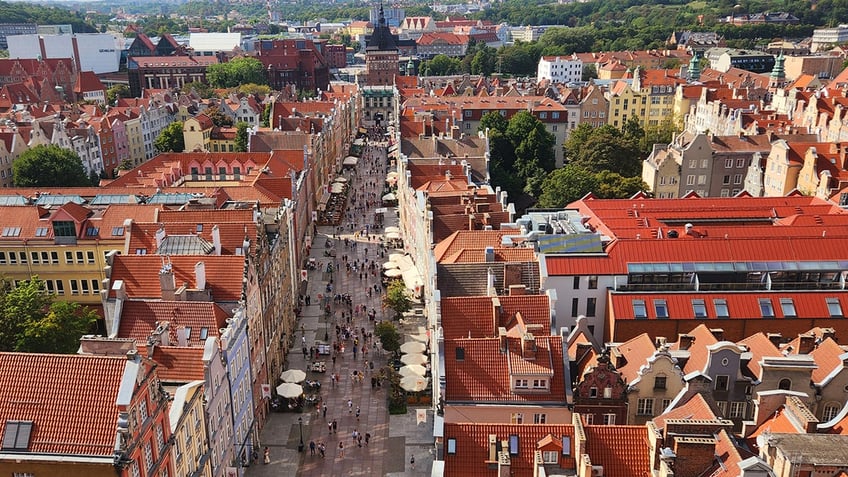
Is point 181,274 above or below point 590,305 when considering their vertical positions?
above

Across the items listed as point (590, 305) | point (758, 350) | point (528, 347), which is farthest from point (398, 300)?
point (758, 350)

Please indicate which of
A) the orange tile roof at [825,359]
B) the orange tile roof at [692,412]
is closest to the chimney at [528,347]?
the orange tile roof at [692,412]

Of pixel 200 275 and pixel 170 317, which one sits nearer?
pixel 170 317

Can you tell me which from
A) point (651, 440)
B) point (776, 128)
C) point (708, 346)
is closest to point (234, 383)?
point (651, 440)

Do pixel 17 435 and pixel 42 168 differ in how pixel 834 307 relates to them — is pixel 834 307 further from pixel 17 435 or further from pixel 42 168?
pixel 42 168

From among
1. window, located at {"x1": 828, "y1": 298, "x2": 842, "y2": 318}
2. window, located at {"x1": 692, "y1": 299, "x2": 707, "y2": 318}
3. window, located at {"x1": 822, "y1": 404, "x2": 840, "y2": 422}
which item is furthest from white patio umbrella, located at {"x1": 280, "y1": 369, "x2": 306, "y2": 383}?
window, located at {"x1": 828, "y1": 298, "x2": 842, "y2": 318}

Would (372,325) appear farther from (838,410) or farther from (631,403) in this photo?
(838,410)
